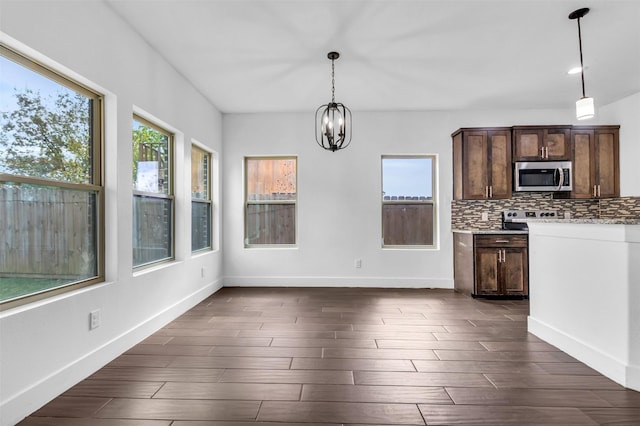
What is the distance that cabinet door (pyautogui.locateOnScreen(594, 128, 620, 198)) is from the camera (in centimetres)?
458

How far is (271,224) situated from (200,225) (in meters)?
1.07

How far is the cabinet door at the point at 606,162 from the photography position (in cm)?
458

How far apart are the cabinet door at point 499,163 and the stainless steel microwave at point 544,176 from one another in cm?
14

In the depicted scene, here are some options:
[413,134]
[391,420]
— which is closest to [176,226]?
[391,420]

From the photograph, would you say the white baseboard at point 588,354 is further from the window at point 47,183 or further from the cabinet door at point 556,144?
the window at point 47,183

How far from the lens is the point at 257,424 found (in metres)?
1.75

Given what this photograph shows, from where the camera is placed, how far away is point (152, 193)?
10.8 feet

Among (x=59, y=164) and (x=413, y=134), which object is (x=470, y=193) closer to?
(x=413, y=134)

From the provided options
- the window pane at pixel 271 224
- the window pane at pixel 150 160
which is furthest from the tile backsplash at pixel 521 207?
the window pane at pixel 150 160

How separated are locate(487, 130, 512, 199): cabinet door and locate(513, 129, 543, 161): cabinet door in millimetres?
121

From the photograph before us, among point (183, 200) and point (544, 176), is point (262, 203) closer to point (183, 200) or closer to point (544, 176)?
point (183, 200)

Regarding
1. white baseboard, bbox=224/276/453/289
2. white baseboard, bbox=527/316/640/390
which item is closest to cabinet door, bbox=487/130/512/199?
white baseboard, bbox=224/276/453/289

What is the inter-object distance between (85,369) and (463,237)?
170 inches

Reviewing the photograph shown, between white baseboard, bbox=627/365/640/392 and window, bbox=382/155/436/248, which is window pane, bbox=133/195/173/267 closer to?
window, bbox=382/155/436/248
